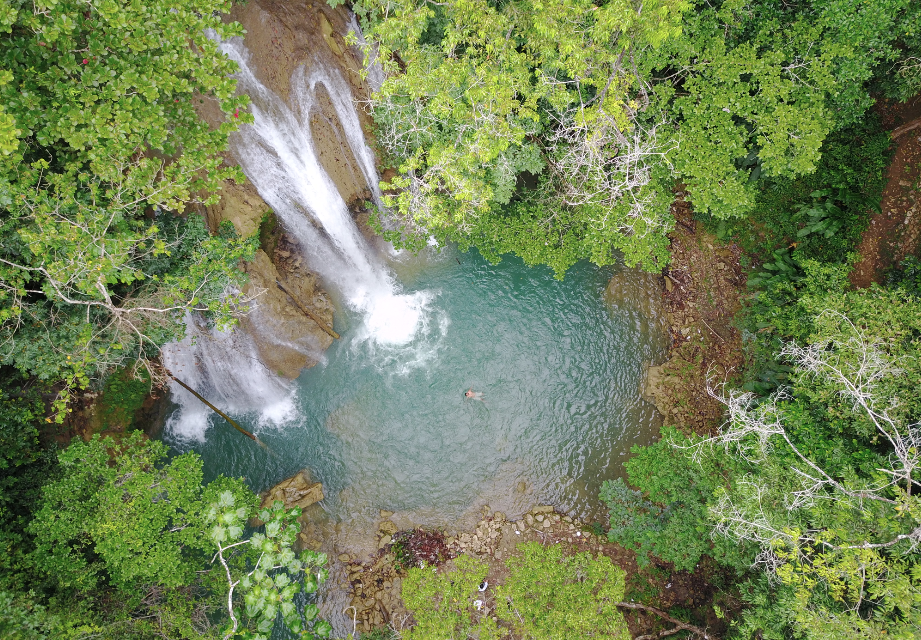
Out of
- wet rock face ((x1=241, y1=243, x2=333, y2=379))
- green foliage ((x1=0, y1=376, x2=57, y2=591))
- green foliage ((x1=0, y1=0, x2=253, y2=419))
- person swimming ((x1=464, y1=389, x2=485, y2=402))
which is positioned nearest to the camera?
green foliage ((x1=0, y1=0, x2=253, y2=419))

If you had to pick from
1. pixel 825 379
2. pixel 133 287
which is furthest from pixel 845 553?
pixel 133 287

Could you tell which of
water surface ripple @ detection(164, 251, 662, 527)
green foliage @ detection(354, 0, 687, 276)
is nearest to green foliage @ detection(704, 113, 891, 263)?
green foliage @ detection(354, 0, 687, 276)

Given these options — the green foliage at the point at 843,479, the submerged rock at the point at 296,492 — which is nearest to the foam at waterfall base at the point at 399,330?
the submerged rock at the point at 296,492

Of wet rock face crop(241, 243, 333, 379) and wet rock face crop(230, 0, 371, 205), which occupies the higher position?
wet rock face crop(230, 0, 371, 205)

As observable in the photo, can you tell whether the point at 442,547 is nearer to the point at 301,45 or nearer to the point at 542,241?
the point at 542,241

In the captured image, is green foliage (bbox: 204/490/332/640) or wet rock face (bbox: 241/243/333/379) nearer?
green foliage (bbox: 204/490/332/640)

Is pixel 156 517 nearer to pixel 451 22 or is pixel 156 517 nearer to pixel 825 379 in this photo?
pixel 451 22

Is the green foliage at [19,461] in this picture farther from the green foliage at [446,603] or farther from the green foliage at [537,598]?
the green foliage at [537,598]

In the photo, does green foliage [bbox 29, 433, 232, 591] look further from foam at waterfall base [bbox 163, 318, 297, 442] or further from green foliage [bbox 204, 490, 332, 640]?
green foliage [bbox 204, 490, 332, 640]
